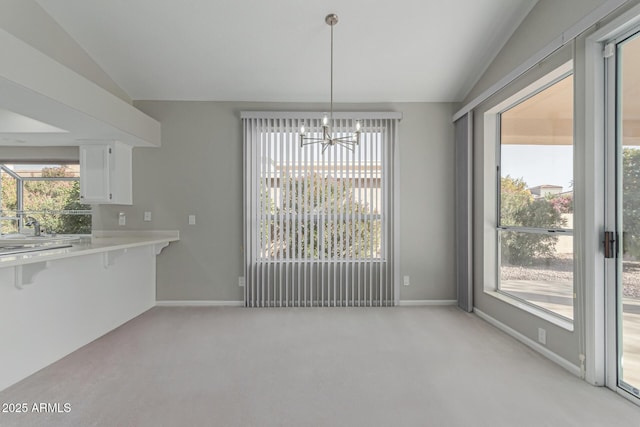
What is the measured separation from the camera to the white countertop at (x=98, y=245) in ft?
7.00

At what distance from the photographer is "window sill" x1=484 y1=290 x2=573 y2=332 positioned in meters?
2.63

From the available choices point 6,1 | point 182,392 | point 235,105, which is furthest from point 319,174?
point 6,1

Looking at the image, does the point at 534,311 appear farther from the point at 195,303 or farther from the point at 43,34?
the point at 43,34

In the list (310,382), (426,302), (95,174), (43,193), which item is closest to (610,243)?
(310,382)

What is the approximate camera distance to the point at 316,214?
4.29 metres

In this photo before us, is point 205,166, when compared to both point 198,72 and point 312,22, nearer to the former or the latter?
point 198,72

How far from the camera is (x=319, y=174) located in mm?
4277

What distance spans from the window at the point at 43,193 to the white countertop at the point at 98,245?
2.13ft

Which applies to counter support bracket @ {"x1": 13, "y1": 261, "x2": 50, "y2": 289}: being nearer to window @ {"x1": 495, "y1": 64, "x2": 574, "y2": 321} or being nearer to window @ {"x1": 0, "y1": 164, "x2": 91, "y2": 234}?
window @ {"x1": 0, "y1": 164, "x2": 91, "y2": 234}

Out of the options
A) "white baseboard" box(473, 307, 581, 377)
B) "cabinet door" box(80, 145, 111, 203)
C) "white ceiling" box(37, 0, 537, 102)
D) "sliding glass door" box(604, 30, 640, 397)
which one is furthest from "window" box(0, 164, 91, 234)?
"sliding glass door" box(604, 30, 640, 397)

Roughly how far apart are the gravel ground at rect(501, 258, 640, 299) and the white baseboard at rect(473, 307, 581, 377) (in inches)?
18.3

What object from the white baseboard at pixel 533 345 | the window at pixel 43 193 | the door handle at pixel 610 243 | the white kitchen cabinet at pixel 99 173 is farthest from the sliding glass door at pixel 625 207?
the window at pixel 43 193

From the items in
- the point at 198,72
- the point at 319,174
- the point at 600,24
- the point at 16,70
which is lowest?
the point at 319,174

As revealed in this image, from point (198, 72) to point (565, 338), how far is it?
164 inches
